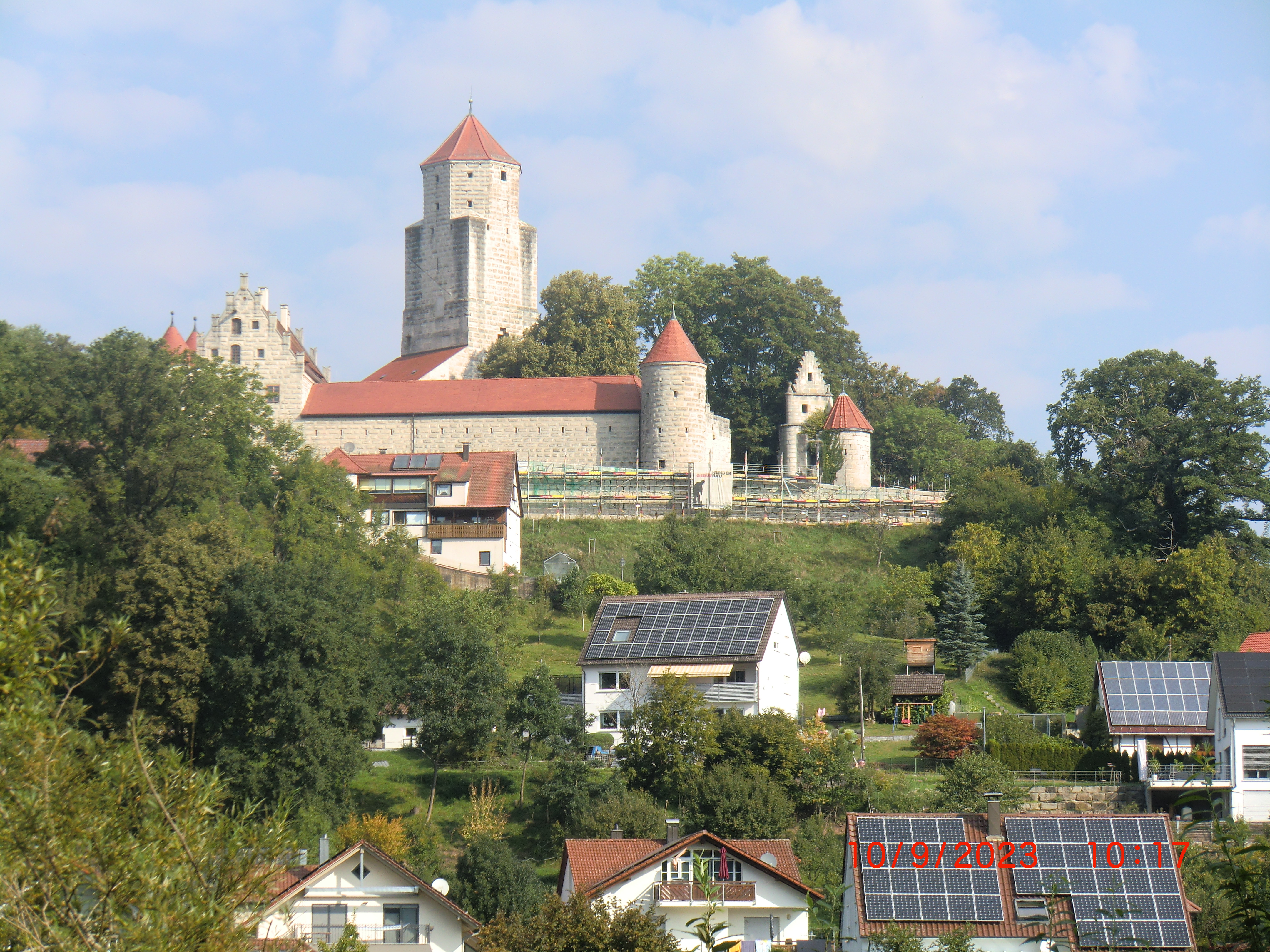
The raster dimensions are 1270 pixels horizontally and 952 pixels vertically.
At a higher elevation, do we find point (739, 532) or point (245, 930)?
point (739, 532)

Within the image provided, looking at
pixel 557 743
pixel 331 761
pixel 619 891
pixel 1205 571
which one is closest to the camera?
pixel 619 891

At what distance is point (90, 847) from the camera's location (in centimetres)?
1179

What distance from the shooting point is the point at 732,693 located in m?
41.6

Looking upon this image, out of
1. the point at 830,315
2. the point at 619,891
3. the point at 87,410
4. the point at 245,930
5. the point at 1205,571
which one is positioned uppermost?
the point at 830,315

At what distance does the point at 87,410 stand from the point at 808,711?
77.7 ft

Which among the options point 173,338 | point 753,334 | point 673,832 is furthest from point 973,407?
point 673,832

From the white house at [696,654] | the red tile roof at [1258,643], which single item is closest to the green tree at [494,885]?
the white house at [696,654]

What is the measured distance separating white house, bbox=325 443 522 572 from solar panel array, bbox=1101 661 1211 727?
965 inches

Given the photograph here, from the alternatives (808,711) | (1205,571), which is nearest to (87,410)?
(808,711)

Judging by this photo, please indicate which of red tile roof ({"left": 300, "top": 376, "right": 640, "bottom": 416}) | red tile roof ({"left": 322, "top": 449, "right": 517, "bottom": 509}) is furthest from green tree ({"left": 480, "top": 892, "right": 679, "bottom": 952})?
red tile roof ({"left": 300, "top": 376, "right": 640, "bottom": 416})

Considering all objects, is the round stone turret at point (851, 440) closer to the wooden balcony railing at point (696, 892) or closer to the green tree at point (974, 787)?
the green tree at point (974, 787)

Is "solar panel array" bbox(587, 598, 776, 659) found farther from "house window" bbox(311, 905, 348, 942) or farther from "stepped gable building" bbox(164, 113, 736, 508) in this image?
"stepped gable building" bbox(164, 113, 736, 508)

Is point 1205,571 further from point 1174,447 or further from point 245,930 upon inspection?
point 245,930

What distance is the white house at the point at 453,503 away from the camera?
193 feet
